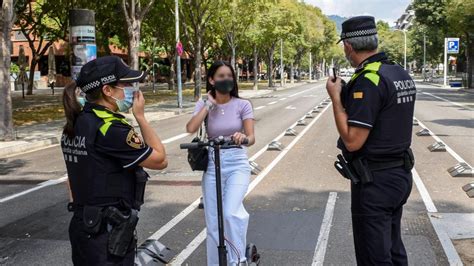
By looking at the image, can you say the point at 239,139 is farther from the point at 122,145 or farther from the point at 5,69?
the point at 5,69

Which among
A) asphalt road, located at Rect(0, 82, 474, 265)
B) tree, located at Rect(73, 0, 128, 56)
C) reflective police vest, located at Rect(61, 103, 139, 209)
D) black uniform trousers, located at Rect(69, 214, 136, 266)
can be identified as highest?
tree, located at Rect(73, 0, 128, 56)

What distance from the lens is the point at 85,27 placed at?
61.1 ft

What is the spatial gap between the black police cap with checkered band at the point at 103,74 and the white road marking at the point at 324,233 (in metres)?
2.96

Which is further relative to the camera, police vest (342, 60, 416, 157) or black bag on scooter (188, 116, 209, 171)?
black bag on scooter (188, 116, 209, 171)

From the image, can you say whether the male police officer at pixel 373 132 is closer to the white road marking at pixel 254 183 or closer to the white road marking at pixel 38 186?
the white road marking at pixel 254 183

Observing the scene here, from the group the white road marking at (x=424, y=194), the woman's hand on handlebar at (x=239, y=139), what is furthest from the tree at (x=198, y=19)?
the woman's hand on handlebar at (x=239, y=139)

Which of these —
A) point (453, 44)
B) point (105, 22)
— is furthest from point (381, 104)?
point (453, 44)

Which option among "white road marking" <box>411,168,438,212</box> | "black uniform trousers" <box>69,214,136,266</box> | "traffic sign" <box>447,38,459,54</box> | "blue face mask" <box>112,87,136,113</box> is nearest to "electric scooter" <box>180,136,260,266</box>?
"blue face mask" <box>112,87,136,113</box>

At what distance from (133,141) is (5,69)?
1392 cm

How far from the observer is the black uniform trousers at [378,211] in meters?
3.30

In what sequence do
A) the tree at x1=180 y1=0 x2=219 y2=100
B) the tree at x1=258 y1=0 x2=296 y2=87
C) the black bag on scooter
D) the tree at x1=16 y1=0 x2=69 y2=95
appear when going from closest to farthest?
the black bag on scooter → the tree at x1=180 y1=0 x2=219 y2=100 → the tree at x1=16 y1=0 x2=69 y2=95 → the tree at x1=258 y1=0 x2=296 y2=87

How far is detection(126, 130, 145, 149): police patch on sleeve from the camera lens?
288 cm

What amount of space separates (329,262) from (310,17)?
74306 mm

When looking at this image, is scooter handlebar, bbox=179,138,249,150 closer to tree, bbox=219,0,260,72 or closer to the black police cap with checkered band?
the black police cap with checkered band
